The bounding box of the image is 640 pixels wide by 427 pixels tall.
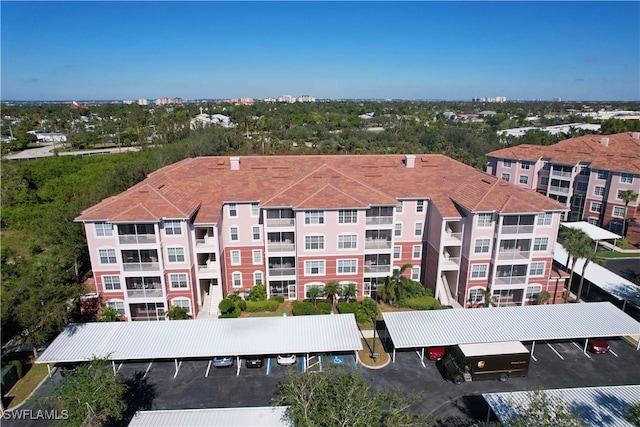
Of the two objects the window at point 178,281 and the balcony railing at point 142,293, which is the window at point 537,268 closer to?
the window at point 178,281

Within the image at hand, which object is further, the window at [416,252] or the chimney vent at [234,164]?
the chimney vent at [234,164]

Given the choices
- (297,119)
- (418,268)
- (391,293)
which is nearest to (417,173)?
(418,268)

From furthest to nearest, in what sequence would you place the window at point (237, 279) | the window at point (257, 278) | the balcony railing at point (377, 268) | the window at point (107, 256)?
the window at point (257, 278), the window at point (237, 279), the balcony railing at point (377, 268), the window at point (107, 256)

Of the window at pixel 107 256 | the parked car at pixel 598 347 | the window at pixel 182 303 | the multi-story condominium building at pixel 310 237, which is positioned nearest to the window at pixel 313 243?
the multi-story condominium building at pixel 310 237

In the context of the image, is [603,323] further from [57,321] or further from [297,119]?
[297,119]

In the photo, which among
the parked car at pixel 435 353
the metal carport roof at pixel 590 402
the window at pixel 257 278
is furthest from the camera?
the window at pixel 257 278

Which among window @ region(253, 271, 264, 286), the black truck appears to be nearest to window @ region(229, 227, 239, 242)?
window @ region(253, 271, 264, 286)

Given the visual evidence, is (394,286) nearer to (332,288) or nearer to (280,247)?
(332,288)
